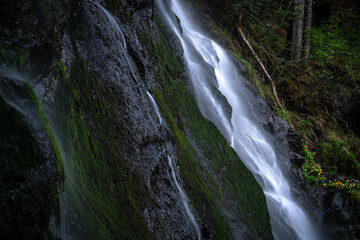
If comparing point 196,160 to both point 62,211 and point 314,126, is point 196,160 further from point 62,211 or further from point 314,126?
point 314,126

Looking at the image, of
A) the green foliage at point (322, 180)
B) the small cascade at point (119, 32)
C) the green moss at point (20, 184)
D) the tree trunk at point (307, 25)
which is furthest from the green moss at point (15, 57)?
the tree trunk at point (307, 25)

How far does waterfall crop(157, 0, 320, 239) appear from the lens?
5818mm

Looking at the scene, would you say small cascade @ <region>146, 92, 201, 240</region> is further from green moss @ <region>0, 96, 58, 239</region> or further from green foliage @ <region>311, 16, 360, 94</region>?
green foliage @ <region>311, 16, 360, 94</region>

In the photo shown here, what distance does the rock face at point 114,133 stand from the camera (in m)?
2.03

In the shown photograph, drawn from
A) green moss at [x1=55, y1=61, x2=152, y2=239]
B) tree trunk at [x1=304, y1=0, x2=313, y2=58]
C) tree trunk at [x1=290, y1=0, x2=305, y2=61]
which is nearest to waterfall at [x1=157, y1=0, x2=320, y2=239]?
green moss at [x1=55, y1=61, x2=152, y2=239]

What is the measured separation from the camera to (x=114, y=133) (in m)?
2.73

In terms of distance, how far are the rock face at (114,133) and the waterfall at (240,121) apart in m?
1.20

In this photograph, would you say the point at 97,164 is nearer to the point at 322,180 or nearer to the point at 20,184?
the point at 20,184

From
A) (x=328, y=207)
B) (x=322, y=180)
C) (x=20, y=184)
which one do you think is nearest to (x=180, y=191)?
(x=20, y=184)

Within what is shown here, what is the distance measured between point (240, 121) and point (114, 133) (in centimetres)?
501

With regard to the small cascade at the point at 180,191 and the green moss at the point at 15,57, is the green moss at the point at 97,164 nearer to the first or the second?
the green moss at the point at 15,57

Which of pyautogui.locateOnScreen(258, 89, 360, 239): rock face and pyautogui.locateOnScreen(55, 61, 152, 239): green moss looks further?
pyautogui.locateOnScreen(258, 89, 360, 239): rock face

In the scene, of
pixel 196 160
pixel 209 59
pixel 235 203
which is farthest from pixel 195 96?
pixel 209 59

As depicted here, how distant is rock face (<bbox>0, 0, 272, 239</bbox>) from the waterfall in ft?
3.95
